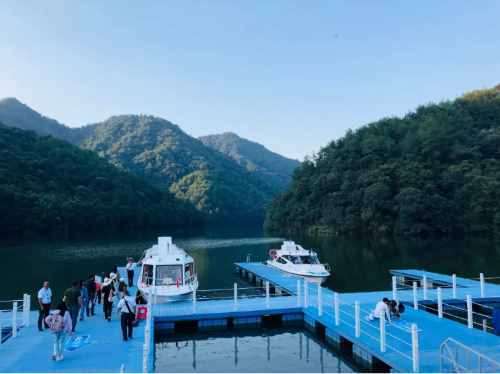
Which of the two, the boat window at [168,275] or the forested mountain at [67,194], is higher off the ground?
the forested mountain at [67,194]

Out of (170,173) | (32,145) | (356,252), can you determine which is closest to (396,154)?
(356,252)

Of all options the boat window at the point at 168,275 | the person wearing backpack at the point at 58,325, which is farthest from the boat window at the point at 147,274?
the person wearing backpack at the point at 58,325

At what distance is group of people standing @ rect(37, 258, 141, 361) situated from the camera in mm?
12322

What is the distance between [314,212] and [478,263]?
165ft

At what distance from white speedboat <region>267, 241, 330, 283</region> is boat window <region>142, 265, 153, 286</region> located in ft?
36.8

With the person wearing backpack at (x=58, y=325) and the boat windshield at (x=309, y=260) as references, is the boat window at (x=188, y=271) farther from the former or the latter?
the boat windshield at (x=309, y=260)

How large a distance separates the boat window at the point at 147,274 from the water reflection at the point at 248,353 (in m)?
4.29

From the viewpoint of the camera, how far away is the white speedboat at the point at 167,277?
2095cm

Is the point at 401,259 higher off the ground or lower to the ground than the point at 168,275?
lower

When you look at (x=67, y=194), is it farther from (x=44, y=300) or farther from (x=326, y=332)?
(x=326, y=332)

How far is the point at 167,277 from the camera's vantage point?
A: 71.6ft

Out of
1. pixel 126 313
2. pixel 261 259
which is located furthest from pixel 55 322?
pixel 261 259

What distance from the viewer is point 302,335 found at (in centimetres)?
1825

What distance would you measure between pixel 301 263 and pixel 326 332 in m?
13.3
